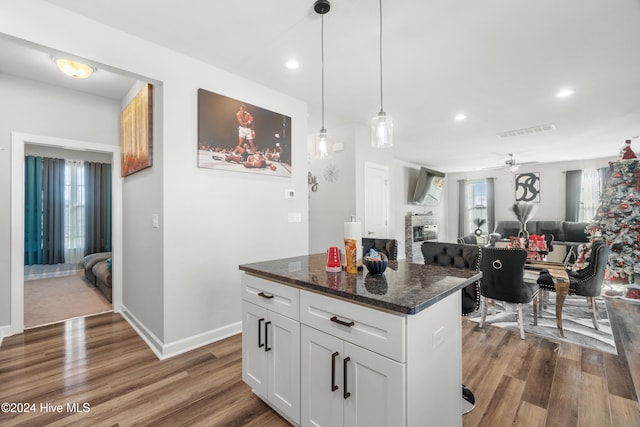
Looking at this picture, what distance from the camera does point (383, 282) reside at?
1.53m

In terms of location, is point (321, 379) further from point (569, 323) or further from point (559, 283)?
point (569, 323)

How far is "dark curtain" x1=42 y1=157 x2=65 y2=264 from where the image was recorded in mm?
5562

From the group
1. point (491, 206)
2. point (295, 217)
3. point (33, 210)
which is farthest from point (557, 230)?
point (33, 210)

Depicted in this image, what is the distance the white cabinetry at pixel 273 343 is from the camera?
1592 millimetres

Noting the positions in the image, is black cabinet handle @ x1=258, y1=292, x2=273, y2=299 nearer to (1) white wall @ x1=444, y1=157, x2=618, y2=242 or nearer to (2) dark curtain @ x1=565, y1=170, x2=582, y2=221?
(1) white wall @ x1=444, y1=157, x2=618, y2=242

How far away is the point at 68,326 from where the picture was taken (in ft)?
10.5

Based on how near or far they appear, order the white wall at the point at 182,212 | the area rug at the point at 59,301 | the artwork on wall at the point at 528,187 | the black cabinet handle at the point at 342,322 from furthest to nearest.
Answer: the artwork on wall at the point at 528,187 < the area rug at the point at 59,301 < the white wall at the point at 182,212 < the black cabinet handle at the point at 342,322

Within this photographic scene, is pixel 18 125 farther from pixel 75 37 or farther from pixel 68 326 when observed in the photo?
pixel 68 326

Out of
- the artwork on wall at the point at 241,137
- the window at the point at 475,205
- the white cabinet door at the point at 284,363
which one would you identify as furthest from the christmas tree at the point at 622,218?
the white cabinet door at the point at 284,363

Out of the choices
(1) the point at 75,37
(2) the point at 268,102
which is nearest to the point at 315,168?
(2) the point at 268,102

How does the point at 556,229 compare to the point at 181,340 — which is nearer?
the point at 181,340

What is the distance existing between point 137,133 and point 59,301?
2.96m

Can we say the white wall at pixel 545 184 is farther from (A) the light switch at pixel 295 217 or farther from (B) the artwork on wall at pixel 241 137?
(B) the artwork on wall at pixel 241 137

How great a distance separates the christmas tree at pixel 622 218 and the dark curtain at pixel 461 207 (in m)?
4.44
